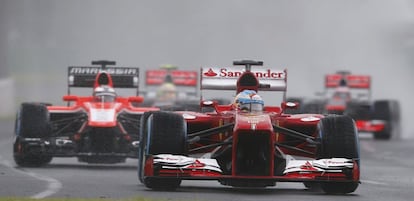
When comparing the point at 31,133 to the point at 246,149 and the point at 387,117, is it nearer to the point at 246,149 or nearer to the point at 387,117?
the point at 246,149

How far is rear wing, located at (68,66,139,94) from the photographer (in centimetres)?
2680

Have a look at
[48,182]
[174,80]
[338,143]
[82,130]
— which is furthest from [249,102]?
[174,80]

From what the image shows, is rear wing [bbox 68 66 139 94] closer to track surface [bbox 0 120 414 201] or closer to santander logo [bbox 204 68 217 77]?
track surface [bbox 0 120 414 201]

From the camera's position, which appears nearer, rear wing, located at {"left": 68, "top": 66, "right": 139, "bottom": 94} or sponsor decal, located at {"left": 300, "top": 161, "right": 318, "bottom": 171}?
sponsor decal, located at {"left": 300, "top": 161, "right": 318, "bottom": 171}

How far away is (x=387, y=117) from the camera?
43344mm

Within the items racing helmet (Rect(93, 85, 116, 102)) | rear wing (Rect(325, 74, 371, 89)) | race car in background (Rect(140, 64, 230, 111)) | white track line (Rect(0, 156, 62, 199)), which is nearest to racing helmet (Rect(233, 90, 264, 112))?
white track line (Rect(0, 156, 62, 199))

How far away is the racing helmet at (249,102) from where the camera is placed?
1886 cm

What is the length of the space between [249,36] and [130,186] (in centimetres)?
4089

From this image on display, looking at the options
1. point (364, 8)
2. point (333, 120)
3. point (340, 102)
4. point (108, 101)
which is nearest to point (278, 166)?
point (333, 120)

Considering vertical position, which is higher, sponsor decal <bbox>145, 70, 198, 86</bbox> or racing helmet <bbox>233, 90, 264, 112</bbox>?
racing helmet <bbox>233, 90, 264, 112</bbox>

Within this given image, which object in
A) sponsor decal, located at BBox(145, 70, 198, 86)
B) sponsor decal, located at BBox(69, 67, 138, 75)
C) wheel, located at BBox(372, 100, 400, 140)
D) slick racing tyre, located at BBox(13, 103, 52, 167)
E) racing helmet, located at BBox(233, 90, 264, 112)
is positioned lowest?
wheel, located at BBox(372, 100, 400, 140)

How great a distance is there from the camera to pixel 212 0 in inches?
2426

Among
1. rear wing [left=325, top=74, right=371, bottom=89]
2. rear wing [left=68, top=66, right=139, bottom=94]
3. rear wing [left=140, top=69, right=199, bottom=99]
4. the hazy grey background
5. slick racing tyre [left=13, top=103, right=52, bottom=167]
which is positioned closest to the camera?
slick racing tyre [left=13, top=103, right=52, bottom=167]

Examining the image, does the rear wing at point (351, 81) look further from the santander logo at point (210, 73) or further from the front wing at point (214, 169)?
the front wing at point (214, 169)
